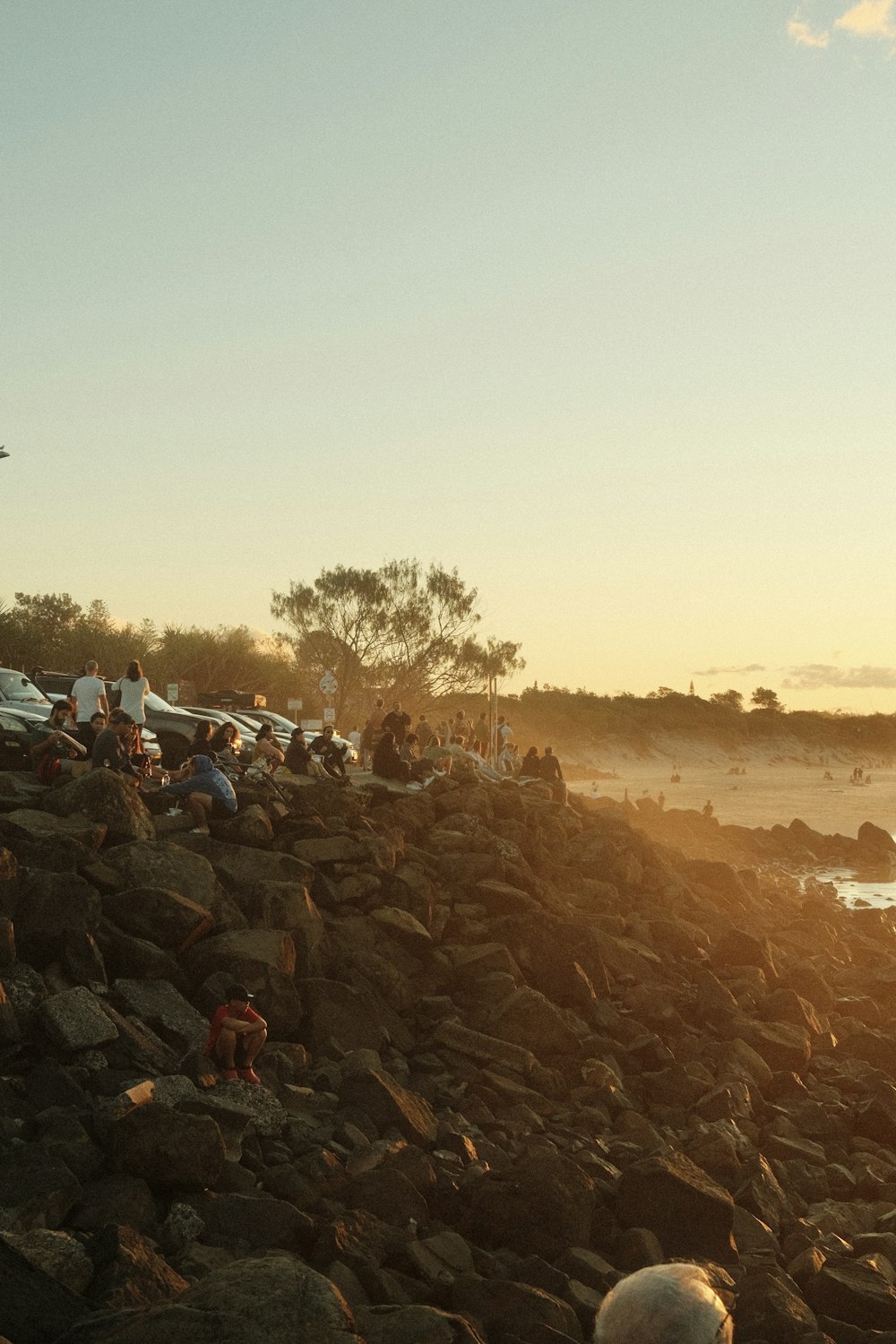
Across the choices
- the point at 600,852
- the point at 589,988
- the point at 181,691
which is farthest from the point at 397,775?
the point at 181,691

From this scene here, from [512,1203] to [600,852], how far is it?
45.2ft

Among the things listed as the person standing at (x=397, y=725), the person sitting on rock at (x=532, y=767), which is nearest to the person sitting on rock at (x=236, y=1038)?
the person standing at (x=397, y=725)

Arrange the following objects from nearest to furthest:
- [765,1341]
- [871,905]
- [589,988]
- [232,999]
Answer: [765,1341]
[232,999]
[589,988]
[871,905]

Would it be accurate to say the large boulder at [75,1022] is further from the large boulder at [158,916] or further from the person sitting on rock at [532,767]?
the person sitting on rock at [532,767]

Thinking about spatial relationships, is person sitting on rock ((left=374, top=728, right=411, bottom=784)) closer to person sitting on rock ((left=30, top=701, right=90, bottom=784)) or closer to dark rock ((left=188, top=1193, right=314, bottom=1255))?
person sitting on rock ((left=30, top=701, right=90, bottom=784))

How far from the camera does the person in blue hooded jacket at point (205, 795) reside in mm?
15484

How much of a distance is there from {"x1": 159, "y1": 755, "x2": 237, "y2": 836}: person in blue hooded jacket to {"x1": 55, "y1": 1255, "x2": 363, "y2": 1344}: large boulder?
9659 mm

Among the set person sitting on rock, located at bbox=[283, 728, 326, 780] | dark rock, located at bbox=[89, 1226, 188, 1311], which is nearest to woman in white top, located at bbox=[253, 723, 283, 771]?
person sitting on rock, located at bbox=[283, 728, 326, 780]

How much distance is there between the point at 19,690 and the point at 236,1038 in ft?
51.7

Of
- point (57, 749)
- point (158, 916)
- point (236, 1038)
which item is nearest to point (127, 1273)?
point (236, 1038)

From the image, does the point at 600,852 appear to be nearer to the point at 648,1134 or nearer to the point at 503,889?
the point at 503,889

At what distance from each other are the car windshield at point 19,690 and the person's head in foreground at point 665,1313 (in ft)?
71.9

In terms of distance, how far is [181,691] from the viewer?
2448 inches

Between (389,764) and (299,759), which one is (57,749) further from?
(389,764)
